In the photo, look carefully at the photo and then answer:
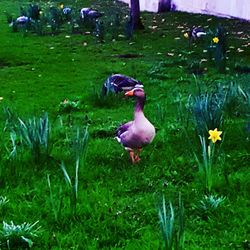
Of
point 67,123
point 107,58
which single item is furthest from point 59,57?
point 67,123

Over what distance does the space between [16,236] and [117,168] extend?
4.23 ft

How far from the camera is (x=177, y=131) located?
5301 millimetres

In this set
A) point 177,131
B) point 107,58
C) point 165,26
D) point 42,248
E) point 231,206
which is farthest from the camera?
point 165,26

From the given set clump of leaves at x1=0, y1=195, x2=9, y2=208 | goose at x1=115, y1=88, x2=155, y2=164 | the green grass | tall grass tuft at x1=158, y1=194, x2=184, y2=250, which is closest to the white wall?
the green grass

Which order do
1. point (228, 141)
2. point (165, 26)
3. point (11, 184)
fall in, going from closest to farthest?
1. point (11, 184)
2. point (228, 141)
3. point (165, 26)

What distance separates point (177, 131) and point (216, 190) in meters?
1.31

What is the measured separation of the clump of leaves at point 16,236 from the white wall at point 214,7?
35.4 feet

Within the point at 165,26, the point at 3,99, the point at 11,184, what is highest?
the point at 11,184

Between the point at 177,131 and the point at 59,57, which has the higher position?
the point at 177,131

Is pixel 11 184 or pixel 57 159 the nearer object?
pixel 11 184

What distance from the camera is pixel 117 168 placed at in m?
4.57

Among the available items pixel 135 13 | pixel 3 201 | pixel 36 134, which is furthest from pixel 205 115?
pixel 135 13

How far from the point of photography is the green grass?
356cm

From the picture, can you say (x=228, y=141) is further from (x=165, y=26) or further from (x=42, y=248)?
(x=165, y=26)
